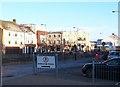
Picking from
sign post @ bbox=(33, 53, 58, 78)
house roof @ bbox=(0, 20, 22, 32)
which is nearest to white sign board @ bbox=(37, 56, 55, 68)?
sign post @ bbox=(33, 53, 58, 78)

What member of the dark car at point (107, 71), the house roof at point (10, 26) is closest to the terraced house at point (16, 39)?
the house roof at point (10, 26)

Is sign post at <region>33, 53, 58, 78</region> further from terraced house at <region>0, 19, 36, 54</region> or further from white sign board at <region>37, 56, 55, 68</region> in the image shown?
terraced house at <region>0, 19, 36, 54</region>

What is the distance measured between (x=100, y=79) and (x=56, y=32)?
137047 mm

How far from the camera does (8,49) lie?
9425 centimetres

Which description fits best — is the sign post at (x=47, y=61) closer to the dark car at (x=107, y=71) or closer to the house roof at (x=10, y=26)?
the dark car at (x=107, y=71)

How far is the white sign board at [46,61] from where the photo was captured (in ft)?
71.0

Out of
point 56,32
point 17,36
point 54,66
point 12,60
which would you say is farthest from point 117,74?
point 56,32

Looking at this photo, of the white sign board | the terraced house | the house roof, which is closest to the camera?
the white sign board

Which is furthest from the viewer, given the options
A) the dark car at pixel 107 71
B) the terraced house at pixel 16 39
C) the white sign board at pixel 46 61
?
the terraced house at pixel 16 39

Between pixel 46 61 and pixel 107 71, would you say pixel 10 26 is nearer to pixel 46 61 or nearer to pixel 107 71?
pixel 46 61

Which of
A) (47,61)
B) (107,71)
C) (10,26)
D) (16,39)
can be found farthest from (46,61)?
(10,26)

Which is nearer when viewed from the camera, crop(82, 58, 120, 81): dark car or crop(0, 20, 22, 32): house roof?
crop(82, 58, 120, 81): dark car

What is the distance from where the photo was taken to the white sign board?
2164cm

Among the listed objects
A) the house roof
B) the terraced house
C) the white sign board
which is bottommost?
the white sign board
